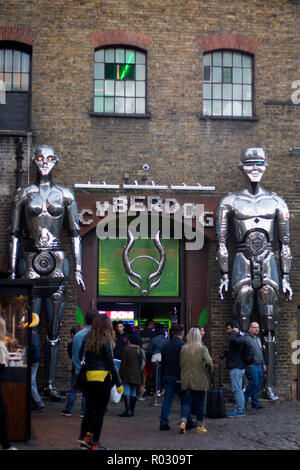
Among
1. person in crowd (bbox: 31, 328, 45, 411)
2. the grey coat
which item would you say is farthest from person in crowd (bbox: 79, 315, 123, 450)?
person in crowd (bbox: 31, 328, 45, 411)

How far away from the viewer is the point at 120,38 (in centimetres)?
2058

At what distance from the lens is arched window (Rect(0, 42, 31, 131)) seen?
2045 cm

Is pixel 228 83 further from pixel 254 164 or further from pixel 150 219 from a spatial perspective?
pixel 150 219

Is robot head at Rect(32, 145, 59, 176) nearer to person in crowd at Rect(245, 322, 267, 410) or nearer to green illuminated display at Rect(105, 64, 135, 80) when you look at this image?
green illuminated display at Rect(105, 64, 135, 80)

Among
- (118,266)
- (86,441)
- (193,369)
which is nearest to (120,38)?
(118,266)

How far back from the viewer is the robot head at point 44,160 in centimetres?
1919

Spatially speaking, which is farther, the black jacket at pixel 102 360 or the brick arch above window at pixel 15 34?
the brick arch above window at pixel 15 34

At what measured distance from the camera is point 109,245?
20594mm

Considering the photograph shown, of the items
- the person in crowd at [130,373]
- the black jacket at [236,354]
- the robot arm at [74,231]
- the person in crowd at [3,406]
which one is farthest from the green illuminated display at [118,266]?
the person in crowd at [3,406]

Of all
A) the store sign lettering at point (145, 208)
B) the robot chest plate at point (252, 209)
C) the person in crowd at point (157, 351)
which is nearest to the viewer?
the person in crowd at point (157, 351)

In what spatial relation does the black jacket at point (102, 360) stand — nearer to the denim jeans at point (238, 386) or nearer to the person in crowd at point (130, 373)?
the person in crowd at point (130, 373)

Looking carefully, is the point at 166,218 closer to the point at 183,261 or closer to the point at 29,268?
the point at 183,261

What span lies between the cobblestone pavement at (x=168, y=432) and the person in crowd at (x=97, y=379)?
0.77 m
